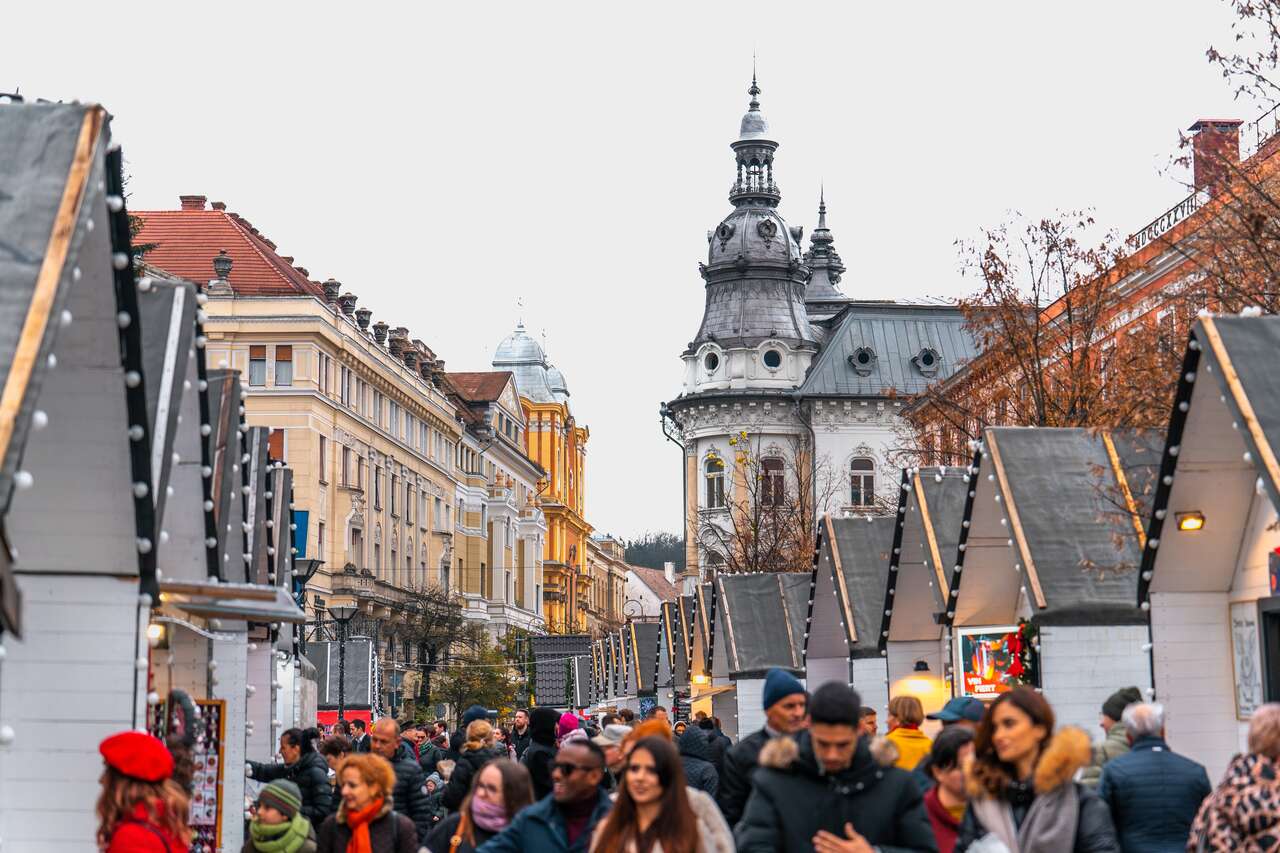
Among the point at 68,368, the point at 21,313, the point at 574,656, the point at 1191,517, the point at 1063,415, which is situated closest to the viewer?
the point at 21,313

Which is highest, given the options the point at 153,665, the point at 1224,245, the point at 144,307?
the point at 1224,245

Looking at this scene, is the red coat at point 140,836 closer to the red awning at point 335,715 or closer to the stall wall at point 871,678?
the stall wall at point 871,678

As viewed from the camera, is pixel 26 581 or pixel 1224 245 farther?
pixel 1224 245

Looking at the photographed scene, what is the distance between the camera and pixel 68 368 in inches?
480

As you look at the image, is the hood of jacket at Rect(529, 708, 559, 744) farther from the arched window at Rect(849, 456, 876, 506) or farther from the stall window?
the arched window at Rect(849, 456, 876, 506)

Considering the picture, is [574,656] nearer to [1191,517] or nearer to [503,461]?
[503,461]

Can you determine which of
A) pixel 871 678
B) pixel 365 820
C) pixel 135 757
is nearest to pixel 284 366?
pixel 871 678

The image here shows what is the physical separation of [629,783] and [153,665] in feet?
29.6

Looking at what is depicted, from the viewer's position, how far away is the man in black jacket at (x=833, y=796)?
8141 millimetres

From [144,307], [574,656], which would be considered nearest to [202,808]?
[144,307]

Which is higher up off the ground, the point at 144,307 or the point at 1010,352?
the point at 1010,352

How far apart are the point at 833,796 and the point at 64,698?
6239 mm

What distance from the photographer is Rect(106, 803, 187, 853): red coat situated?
28.8 ft

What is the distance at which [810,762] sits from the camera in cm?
826
